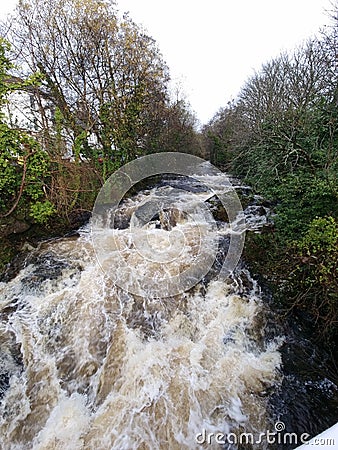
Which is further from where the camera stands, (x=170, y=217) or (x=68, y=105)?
(x=68, y=105)

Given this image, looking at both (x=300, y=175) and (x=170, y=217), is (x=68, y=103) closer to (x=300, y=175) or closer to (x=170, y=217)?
(x=170, y=217)

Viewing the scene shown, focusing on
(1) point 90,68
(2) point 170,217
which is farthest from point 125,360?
(1) point 90,68

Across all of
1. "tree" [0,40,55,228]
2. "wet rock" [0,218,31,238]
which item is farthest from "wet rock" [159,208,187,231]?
"wet rock" [0,218,31,238]

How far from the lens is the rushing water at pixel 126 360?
278 centimetres

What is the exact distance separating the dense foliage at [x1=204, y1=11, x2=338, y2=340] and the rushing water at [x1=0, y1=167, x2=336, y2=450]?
2.40ft

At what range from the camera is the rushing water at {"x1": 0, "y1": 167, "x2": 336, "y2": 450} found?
2783 millimetres

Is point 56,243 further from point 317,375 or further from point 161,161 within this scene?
point 161,161

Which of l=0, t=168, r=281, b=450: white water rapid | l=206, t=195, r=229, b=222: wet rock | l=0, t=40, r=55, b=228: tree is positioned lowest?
l=0, t=168, r=281, b=450: white water rapid

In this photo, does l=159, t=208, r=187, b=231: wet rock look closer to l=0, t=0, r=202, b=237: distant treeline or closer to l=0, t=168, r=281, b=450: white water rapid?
l=0, t=168, r=281, b=450: white water rapid

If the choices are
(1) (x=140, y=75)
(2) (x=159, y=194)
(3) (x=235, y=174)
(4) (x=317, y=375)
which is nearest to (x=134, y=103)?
(1) (x=140, y=75)

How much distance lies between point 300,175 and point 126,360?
4833 millimetres

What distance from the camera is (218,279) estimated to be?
14.8ft

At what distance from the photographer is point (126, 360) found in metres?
3.31

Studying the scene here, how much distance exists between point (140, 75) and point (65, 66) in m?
2.43
